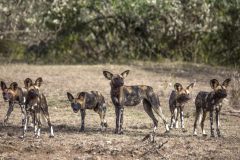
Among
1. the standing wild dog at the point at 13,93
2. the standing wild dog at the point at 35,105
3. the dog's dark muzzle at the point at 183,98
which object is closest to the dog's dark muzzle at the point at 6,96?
the standing wild dog at the point at 13,93

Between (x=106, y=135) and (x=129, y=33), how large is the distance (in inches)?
517

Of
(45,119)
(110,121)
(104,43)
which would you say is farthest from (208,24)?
(45,119)

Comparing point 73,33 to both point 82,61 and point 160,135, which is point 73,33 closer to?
point 82,61

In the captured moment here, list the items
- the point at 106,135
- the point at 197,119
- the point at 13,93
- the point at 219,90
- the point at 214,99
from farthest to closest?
the point at 13,93
the point at 197,119
the point at 214,99
the point at 219,90
the point at 106,135

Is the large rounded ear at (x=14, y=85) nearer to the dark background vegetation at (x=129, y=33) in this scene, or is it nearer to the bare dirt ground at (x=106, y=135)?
the bare dirt ground at (x=106, y=135)

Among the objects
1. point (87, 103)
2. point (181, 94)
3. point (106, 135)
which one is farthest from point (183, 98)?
point (106, 135)

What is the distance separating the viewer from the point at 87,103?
1270cm

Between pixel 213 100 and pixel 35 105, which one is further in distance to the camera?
pixel 213 100

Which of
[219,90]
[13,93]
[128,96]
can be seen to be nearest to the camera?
[219,90]

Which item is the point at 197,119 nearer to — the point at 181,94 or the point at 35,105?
the point at 181,94

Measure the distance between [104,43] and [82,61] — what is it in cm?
113

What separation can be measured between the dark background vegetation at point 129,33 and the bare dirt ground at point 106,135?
4.70m

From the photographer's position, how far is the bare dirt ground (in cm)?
1059

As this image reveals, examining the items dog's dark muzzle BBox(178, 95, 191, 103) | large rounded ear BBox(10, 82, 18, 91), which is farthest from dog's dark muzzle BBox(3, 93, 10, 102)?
dog's dark muzzle BBox(178, 95, 191, 103)
